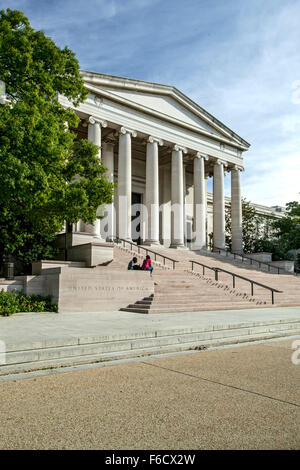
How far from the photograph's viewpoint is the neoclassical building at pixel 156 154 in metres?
32.8

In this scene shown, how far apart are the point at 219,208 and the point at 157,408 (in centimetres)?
3792

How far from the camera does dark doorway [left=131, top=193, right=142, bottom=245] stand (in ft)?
131

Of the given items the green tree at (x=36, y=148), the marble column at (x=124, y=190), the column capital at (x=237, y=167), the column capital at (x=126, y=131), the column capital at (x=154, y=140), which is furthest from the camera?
the column capital at (x=237, y=167)

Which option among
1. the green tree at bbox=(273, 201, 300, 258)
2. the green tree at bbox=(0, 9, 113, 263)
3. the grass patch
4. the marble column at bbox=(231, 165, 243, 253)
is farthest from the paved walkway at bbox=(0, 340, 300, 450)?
the green tree at bbox=(273, 201, 300, 258)

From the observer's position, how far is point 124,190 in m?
32.8

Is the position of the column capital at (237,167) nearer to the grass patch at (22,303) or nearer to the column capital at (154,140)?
the column capital at (154,140)

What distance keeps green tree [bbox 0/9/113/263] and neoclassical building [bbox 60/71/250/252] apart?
10.5 meters

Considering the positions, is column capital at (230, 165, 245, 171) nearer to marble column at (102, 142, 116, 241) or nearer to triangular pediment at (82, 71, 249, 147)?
triangular pediment at (82, 71, 249, 147)

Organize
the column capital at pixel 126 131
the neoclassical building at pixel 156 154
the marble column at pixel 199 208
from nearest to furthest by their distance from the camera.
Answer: the neoclassical building at pixel 156 154, the column capital at pixel 126 131, the marble column at pixel 199 208

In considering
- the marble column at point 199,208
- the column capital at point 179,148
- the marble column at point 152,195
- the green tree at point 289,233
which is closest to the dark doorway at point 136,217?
the marble column at point 152,195

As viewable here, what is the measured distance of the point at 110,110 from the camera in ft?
109

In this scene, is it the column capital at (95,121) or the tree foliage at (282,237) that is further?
the tree foliage at (282,237)

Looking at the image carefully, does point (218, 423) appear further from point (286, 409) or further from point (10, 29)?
point (10, 29)

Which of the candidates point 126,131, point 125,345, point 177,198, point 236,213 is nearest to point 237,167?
point 236,213
